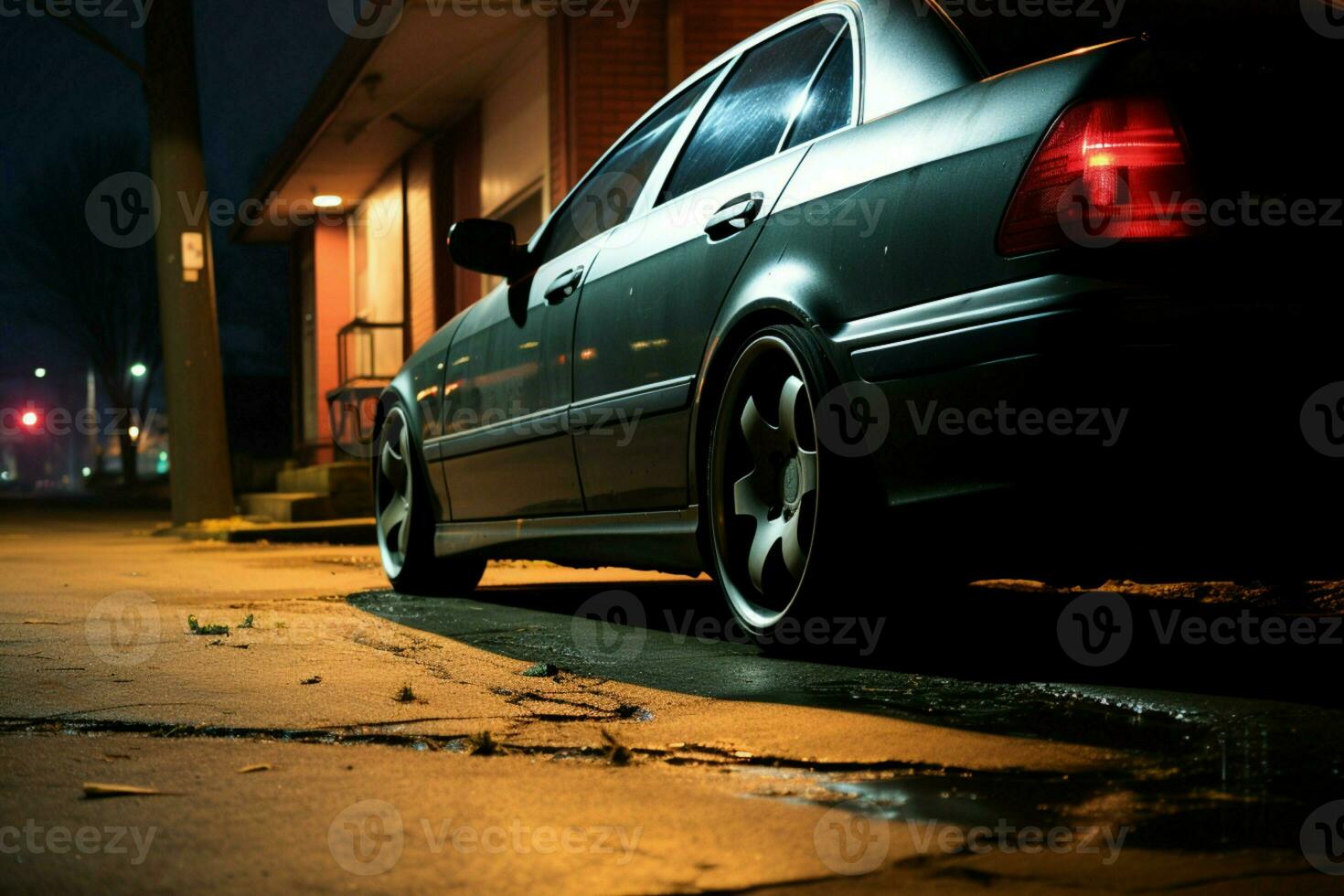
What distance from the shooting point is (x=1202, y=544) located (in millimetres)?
2945

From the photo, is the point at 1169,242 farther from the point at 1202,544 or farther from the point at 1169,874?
the point at 1169,874

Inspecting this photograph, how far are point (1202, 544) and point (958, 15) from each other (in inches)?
54.7

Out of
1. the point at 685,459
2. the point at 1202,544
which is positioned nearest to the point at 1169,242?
the point at 1202,544

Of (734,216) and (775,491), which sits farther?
(734,216)

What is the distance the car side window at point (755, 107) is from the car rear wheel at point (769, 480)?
674 millimetres

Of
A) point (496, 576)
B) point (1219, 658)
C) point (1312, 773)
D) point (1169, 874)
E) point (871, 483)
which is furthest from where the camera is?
point (496, 576)

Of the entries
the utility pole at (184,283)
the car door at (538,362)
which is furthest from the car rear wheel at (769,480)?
the utility pole at (184,283)
